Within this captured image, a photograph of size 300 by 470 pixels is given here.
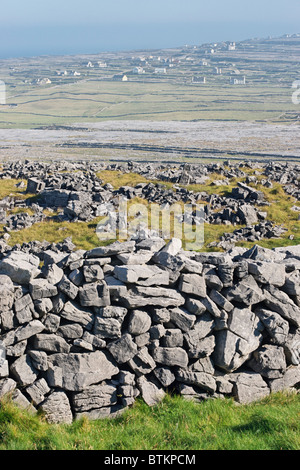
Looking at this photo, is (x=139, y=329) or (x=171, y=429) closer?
(x=171, y=429)

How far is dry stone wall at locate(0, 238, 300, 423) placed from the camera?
→ 37.7 feet

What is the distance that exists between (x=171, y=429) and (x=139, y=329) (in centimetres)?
296

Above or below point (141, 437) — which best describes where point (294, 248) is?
above

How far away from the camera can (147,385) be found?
11.8 m

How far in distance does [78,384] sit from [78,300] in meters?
2.20

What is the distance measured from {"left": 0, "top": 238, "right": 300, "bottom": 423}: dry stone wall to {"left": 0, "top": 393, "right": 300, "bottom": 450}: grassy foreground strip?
805 mm

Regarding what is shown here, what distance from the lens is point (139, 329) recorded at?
38.9 feet

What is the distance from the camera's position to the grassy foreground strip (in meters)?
8.80

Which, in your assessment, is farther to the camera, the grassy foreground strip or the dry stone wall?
the dry stone wall

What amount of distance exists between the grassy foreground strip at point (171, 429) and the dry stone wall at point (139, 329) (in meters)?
0.80

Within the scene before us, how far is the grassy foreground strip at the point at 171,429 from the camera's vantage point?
8805mm

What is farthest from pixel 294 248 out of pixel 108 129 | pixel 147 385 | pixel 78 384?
pixel 108 129
